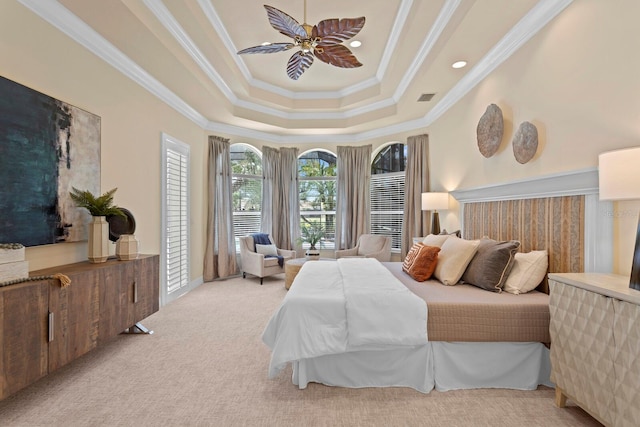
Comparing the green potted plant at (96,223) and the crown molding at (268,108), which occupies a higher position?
the crown molding at (268,108)

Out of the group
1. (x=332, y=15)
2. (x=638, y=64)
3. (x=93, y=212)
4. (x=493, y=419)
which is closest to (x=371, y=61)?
(x=332, y=15)

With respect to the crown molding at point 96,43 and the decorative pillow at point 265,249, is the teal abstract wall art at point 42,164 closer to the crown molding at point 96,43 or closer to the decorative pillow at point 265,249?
the crown molding at point 96,43

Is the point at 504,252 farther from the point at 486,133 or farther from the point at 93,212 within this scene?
the point at 93,212

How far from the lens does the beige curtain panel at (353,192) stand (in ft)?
20.4

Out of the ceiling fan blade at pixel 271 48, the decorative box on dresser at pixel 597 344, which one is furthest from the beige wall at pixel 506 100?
the ceiling fan blade at pixel 271 48

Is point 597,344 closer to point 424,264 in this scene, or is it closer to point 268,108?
point 424,264

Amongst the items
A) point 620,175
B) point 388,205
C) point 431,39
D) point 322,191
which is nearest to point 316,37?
point 431,39

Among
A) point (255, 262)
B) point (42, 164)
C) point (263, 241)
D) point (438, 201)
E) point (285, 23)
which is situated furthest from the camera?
point (263, 241)

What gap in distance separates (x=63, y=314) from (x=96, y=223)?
2.91 feet

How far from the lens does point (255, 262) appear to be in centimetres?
539

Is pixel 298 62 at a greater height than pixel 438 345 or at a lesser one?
greater

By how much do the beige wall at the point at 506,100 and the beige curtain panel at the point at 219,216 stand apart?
4.71ft

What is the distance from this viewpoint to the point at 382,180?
626 cm

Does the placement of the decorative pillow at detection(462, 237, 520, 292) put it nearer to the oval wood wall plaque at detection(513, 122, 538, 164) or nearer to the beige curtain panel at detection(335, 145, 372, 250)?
the oval wood wall plaque at detection(513, 122, 538, 164)
